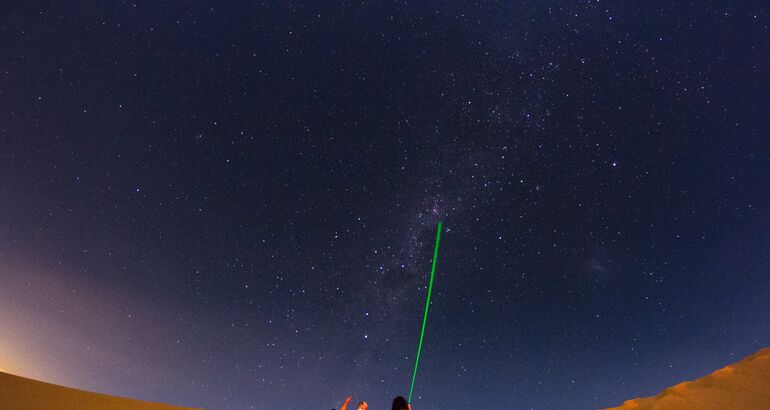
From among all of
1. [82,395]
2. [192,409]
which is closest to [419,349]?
[192,409]

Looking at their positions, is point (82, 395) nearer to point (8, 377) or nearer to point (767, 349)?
point (8, 377)

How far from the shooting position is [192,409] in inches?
455

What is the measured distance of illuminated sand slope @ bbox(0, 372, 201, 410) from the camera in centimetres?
850

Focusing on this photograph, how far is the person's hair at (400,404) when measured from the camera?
23.4 feet

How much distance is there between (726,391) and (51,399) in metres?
13.3

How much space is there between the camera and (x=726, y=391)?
697 cm

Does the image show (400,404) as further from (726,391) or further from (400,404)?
(726,391)

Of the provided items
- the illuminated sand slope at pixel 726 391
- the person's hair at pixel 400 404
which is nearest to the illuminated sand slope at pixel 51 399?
the person's hair at pixel 400 404

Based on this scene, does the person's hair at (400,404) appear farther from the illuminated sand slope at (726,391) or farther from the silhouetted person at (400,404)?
the illuminated sand slope at (726,391)

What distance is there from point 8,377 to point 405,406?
985 centimetres

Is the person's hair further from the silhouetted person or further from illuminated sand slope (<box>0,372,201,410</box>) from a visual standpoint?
A: illuminated sand slope (<box>0,372,201,410</box>)

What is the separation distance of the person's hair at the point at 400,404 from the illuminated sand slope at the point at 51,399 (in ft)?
22.6

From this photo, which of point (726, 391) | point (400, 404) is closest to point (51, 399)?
point (400, 404)

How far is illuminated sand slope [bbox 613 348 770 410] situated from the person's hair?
14.2 feet
